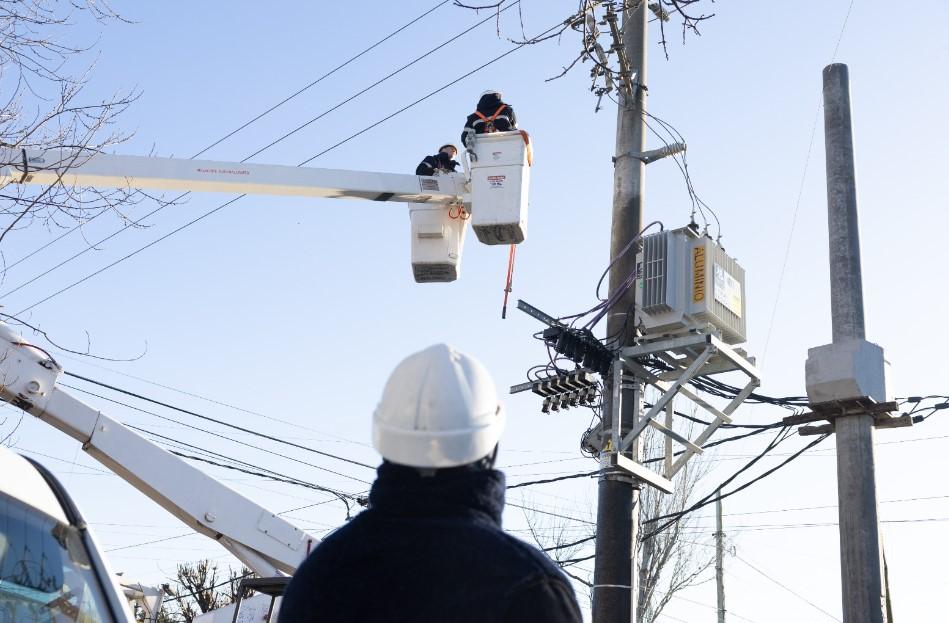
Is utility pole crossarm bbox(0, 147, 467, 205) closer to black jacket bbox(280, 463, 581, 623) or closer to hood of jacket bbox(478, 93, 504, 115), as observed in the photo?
hood of jacket bbox(478, 93, 504, 115)

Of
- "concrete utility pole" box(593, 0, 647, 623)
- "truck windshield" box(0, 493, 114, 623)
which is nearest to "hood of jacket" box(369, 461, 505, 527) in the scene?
"truck windshield" box(0, 493, 114, 623)

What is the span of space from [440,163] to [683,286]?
8.14ft

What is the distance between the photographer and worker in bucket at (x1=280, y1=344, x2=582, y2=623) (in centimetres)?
195

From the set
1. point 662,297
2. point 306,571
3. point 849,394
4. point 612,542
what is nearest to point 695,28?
point 662,297

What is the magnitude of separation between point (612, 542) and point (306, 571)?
7098 millimetres

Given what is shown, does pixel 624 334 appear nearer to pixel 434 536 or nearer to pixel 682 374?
pixel 682 374

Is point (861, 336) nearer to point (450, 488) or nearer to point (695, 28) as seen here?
point (695, 28)

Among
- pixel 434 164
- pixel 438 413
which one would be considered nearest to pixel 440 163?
pixel 434 164

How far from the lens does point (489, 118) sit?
7.91m

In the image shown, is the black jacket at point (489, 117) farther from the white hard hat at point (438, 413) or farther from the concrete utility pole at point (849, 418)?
the white hard hat at point (438, 413)

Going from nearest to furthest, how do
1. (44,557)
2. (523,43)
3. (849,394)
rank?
(44,557), (849,394), (523,43)

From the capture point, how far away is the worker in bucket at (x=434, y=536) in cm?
195

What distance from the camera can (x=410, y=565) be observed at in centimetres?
202

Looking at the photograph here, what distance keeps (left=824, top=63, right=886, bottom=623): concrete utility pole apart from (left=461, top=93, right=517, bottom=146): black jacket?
3106mm
